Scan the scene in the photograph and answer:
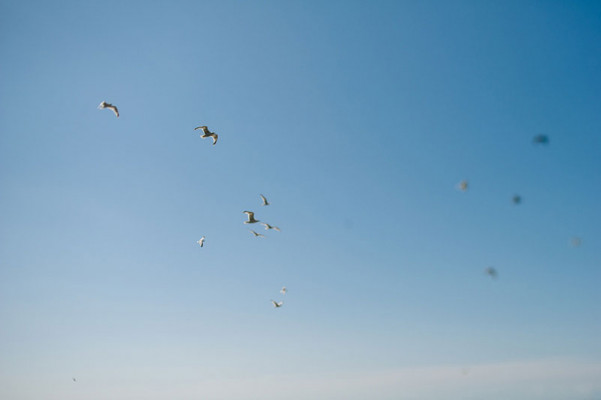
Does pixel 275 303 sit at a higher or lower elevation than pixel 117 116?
lower

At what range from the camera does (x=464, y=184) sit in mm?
38594

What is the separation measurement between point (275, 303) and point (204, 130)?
1036 inches

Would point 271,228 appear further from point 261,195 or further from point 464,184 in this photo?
point 464,184

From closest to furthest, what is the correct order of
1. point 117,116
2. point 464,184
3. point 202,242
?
point 117,116, point 464,184, point 202,242

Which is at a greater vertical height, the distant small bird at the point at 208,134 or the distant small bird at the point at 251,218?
the distant small bird at the point at 208,134

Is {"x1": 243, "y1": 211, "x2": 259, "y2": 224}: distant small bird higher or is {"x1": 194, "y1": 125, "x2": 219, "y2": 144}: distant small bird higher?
{"x1": 194, "y1": 125, "x2": 219, "y2": 144}: distant small bird

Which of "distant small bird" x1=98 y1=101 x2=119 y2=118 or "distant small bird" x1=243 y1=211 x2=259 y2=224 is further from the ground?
"distant small bird" x1=98 y1=101 x2=119 y2=118

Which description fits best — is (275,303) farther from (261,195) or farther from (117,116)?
(117,116)

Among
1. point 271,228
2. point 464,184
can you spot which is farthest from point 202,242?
point 464,184

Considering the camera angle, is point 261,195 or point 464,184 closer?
point 464,184

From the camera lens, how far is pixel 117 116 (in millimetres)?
35969

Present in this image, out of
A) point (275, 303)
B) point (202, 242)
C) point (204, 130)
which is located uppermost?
point (204, 130)

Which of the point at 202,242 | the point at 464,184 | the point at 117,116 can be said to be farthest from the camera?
the point at 202,242

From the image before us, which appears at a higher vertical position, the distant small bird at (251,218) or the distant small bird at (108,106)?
the distant small bird at (108,106)
